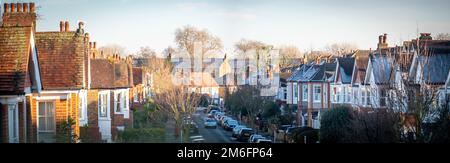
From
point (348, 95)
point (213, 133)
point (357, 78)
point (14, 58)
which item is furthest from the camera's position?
point (348, 95)

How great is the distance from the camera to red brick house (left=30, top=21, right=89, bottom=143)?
13508 mm

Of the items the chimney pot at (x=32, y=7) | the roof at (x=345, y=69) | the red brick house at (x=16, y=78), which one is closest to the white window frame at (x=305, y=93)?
the roof at (x=345, y=69)

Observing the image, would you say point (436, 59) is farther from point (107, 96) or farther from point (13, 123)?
point (107, 96)

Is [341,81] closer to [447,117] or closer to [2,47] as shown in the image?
[447,117]

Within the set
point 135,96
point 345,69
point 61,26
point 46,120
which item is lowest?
point 46,120

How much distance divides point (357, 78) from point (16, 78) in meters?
19.8

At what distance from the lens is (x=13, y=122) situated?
1033cm

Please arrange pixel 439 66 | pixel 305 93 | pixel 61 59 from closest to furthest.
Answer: pixel 61 59
pixel 439 66
pixel 305 93

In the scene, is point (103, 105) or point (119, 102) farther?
point (119, 102)

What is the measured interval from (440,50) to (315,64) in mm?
17415

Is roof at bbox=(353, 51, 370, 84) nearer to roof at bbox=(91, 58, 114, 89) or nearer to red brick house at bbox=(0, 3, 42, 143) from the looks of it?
roof at bbox=(91, 58, 114, 89)

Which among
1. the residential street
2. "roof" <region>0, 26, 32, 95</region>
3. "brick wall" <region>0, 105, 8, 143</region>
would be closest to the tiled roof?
the residential street

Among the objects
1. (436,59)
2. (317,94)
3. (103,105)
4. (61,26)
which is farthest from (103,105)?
(317,94)
